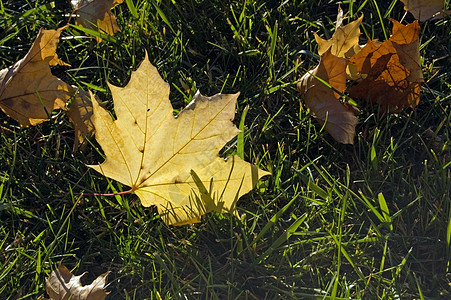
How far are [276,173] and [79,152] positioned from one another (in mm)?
626

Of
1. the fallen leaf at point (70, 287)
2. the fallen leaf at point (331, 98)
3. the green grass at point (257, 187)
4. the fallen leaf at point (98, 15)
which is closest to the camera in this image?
the fallen leaf at point (70, 287)

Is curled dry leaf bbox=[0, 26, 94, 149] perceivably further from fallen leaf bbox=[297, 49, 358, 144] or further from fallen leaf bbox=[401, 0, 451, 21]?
fallen leaf bbox=[401, 0, 451, 21]

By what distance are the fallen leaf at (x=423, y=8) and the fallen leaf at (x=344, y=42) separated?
26 cm

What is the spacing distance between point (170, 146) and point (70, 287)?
46cm

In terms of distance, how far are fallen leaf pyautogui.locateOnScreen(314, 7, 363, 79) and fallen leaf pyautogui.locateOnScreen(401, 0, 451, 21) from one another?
0.84 feet

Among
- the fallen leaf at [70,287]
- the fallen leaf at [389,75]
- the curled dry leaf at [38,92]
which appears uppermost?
the curled dry leaf at [38,92]

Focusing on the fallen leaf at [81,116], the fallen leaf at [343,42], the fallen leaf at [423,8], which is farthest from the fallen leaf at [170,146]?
the fallen leaf at [423,8]

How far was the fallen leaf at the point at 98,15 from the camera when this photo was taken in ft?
7.04

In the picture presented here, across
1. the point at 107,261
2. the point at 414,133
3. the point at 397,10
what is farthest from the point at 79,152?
the point at 397,10

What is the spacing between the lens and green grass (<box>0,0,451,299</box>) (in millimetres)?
1683

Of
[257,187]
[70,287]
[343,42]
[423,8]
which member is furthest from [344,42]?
[70,287]

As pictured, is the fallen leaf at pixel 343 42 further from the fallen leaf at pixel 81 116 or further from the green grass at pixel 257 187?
the fallen leaf at pixel 81 116

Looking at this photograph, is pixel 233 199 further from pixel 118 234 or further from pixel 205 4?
pixel 205 4

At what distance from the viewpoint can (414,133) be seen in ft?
6.41
